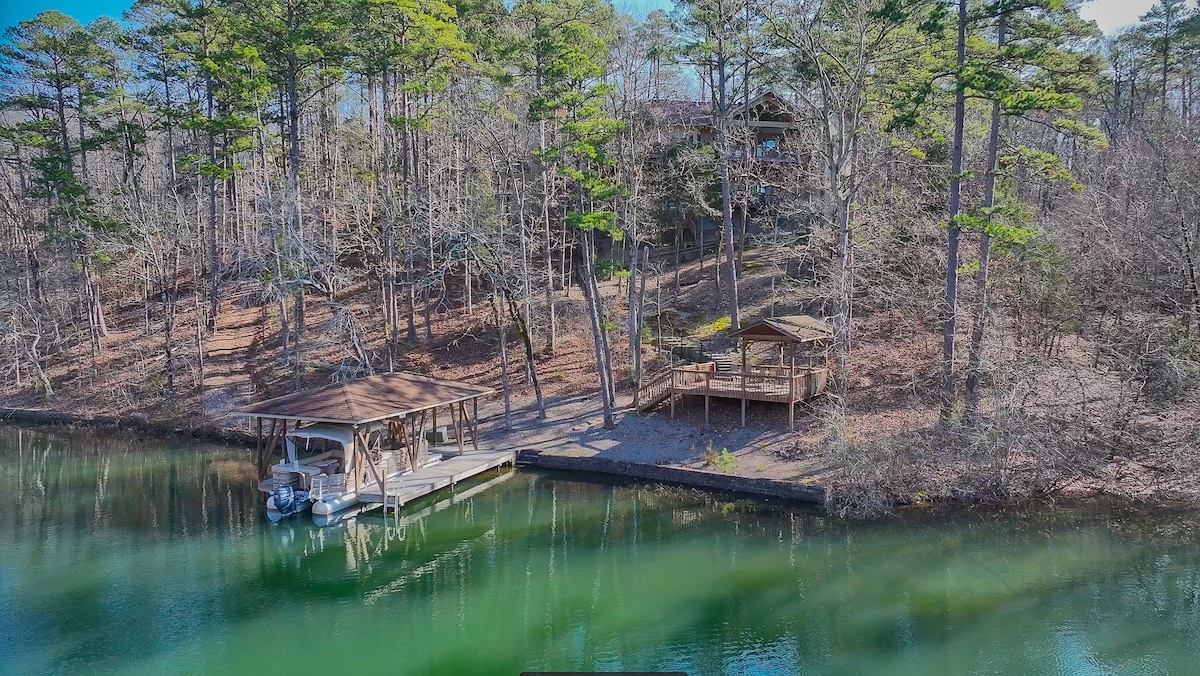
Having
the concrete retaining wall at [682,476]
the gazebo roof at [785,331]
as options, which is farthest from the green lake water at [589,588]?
the gazebo roof at [785,331]

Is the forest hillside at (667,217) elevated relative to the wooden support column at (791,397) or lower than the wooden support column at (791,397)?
elevated

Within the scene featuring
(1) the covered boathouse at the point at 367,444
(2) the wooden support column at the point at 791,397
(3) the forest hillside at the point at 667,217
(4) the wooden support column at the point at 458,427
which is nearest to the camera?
(3) the forest hillside at the point at 667,217

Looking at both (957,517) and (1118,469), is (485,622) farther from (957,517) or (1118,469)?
(1118,469)

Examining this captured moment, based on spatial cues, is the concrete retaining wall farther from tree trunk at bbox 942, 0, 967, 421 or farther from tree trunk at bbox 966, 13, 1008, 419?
tree trunk at bbox 966, 13, 1008, 419

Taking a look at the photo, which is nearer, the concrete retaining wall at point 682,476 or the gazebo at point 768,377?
the concrete retaining wall at point 682,476

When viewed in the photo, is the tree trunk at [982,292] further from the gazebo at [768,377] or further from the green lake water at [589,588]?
the gazebo at [768,377]
